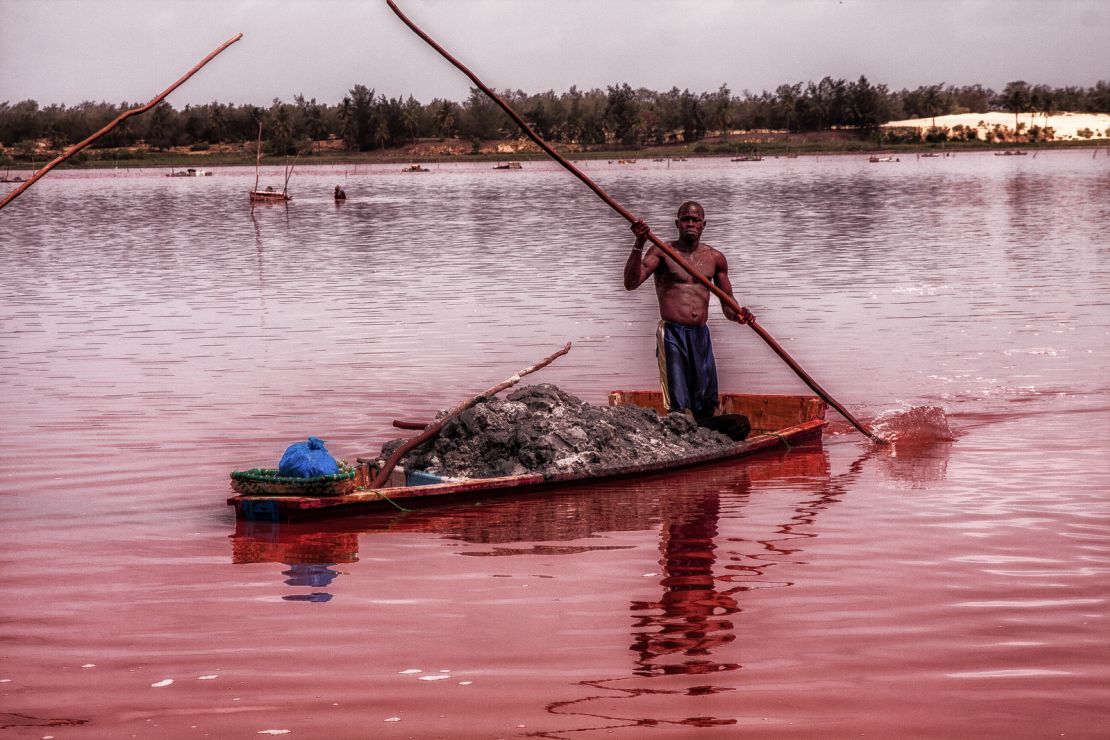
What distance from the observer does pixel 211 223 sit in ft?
129

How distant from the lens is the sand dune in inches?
5064

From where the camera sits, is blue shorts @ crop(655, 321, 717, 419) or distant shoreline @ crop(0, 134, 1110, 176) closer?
blue shorts @ crop(655, 321, 717, 419)

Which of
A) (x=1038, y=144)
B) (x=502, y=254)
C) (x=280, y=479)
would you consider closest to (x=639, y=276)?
(x=280, y=479)

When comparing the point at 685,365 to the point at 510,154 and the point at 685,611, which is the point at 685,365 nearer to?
the point at 685,611

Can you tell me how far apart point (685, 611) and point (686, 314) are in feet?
10.6

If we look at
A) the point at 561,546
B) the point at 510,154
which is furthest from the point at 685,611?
the point at 510,154

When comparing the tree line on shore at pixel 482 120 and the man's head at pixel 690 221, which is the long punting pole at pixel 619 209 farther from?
the tree line on shore at pixel 482 120

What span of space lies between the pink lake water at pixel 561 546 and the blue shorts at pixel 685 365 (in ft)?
1.78

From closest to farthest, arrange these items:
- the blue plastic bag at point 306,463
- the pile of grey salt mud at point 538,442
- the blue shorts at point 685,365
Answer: the blue plastic bag at point 306,463 < the pile of grey salt mud at point 538,442 < the blue shorts at point 685,365

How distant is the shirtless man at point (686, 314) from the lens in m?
8.38

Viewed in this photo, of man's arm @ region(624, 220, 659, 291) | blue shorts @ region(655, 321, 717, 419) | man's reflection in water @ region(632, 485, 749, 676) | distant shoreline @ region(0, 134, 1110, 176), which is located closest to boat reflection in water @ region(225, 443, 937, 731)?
man's reflection in water @ region(632, 485, 749, 676)

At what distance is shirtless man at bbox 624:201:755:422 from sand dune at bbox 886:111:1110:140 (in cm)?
12489

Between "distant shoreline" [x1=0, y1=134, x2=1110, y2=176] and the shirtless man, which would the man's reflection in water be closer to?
the shirtless man

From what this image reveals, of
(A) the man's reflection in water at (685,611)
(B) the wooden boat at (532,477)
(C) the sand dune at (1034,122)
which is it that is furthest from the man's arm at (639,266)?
(C) the sand dune at (1034,122)
